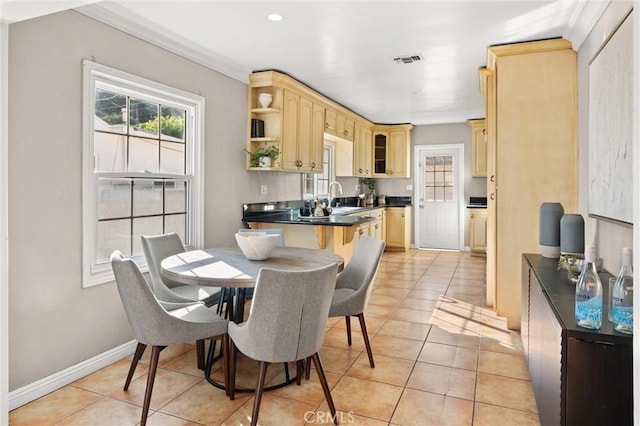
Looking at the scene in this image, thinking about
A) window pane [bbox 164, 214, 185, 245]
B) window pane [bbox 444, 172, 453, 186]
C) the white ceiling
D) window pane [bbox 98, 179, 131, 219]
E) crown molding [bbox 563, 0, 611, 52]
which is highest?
the white ceiling

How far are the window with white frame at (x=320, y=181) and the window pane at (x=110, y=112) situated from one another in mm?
3008

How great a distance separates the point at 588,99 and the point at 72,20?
3.40 meters

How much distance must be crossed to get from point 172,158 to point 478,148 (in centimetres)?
548

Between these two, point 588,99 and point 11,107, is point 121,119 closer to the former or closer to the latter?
point 11,107

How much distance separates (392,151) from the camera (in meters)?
7.90

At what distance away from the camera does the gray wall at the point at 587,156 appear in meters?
2.15

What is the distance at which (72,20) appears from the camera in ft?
8.46

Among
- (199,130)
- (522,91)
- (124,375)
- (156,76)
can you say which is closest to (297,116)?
(199,130)

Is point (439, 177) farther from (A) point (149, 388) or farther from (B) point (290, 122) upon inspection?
(A) point (149, 388)

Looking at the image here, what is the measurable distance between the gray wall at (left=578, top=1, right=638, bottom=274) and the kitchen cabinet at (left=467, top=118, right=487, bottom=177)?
161 inches

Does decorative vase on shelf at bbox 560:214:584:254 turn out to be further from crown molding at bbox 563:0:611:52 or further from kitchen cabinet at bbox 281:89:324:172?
kitchen cabinet at bbox 281:89:324:172

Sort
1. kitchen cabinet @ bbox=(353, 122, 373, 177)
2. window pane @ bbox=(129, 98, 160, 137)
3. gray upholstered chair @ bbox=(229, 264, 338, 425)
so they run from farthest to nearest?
1. kitchen cabinet @ bbox=(353, 122, 373, 177)
2. window pane @ bbox=(129, 98, 160, 137)
3. gray upholstered chair @ bbox=(229, 264, 338, 425)

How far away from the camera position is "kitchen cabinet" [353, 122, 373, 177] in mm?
6977

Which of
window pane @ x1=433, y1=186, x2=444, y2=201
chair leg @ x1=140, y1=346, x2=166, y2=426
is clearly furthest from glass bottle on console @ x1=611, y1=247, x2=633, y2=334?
window pane @ x1=433, y1=186, x2=444, y2=201
